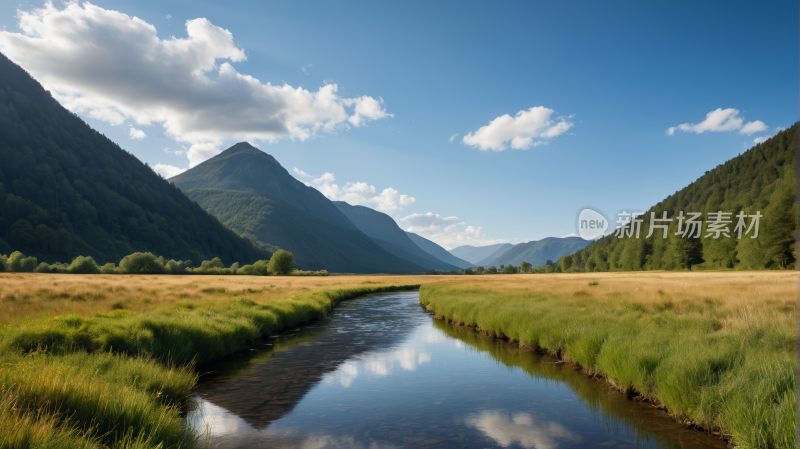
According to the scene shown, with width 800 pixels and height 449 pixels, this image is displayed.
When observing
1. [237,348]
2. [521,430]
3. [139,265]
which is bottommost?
[139,265]

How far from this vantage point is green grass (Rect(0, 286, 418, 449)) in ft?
18.5

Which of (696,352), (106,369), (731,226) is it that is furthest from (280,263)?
(696,352)

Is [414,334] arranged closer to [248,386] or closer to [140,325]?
[248,386]

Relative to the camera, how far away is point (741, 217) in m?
84.5

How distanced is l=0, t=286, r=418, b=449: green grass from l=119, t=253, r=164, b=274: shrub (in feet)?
349

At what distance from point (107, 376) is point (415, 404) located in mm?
8263

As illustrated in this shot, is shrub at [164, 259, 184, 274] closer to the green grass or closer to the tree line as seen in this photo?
the tree line

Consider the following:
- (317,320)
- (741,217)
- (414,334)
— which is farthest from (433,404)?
(741,217)

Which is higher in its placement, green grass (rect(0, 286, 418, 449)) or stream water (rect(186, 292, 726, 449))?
green grass (rect(0, 286, 418, 449))

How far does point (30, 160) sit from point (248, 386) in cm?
24566

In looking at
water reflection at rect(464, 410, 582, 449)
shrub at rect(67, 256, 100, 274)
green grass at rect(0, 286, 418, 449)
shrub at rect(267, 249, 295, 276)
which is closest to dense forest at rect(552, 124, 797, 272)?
water reflection at rect(464, 410, 582, 449)

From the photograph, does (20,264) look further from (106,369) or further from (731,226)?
(731,226)

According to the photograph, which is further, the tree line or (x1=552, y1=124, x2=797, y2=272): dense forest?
the tree line

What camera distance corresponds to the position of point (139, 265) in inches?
4353
